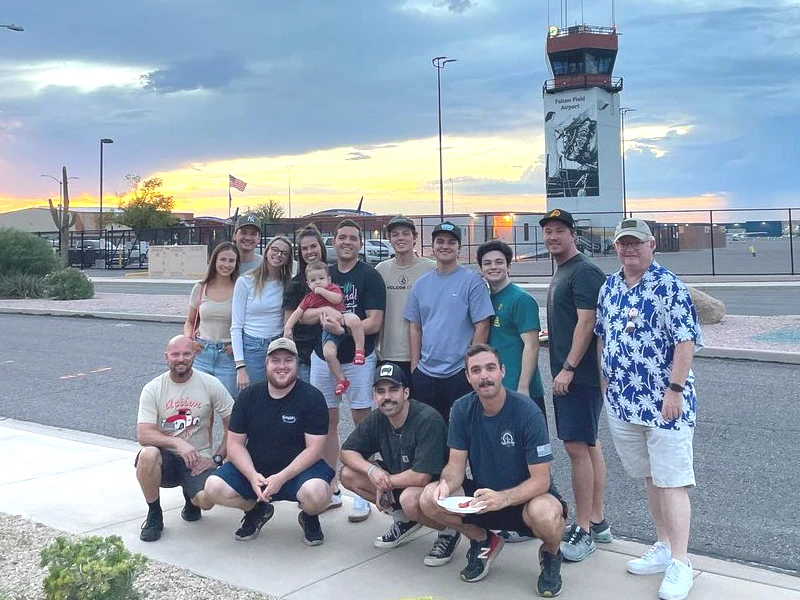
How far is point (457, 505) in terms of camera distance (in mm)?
4387

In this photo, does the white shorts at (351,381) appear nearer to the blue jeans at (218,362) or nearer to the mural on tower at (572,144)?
the blue jeans at (218,362)

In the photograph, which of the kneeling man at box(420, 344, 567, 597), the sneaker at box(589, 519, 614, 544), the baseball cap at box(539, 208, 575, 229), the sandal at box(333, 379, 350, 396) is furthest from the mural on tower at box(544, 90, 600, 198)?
the kneeling man at box(420, 344, 567, 597)

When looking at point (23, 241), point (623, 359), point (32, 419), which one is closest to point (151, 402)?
point (623, 359)

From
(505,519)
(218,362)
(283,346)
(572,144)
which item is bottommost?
(505,519)

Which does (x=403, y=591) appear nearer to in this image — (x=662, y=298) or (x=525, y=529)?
(x=525, y=529)

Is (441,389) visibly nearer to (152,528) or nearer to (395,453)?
(395,453)

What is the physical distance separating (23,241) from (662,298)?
2620 centimetres

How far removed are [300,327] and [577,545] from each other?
2316 millimetres

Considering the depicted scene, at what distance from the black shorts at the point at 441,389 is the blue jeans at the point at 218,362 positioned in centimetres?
155

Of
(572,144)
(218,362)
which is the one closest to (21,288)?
(218,362)

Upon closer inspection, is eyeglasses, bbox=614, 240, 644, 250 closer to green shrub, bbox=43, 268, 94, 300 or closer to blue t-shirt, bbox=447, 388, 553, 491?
blue t-shirt, bbox=447, 388, 553, 491

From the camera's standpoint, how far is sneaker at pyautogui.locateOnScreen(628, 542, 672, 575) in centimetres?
447

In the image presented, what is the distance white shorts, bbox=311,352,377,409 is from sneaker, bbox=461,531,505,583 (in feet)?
4.81

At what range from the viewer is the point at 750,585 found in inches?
169
